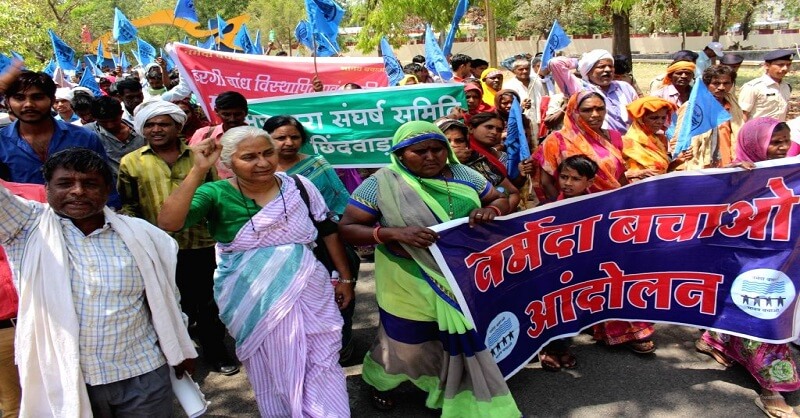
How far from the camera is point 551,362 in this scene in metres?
3.46

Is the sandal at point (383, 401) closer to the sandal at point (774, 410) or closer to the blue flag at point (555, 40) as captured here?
the sandal at point (774, 410)

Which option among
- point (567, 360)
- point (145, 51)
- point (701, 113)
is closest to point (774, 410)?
point (567, 360)

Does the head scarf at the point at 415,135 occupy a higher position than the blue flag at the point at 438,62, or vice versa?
the blue flag at the point at 438,62

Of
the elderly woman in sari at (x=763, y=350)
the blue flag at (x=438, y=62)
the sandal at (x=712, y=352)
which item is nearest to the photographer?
the elderly woman in sari at (x=763, y=350)

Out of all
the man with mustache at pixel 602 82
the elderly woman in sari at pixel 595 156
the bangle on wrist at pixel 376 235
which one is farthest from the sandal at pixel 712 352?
the bangle on wrist at pixel 376 235

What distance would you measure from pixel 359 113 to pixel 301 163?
37.7 inches

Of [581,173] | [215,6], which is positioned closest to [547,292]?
[581,173]

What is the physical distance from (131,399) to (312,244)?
1.03 m

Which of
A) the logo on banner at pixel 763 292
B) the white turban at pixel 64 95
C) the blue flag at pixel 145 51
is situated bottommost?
the logo on banner at pixel 763 292

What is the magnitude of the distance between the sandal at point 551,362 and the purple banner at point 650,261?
0.23 meters

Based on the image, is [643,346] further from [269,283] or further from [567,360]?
[269,283]

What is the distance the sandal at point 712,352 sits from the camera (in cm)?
345

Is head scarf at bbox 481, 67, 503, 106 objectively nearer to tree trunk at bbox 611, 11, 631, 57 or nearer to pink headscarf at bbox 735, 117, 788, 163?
pink headscarf at bbox 735, 117, 788, 163

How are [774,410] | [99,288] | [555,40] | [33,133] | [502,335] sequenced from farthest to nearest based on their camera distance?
[555,40] < [33,133] < [502,335] < [774,410] < [99,288]
